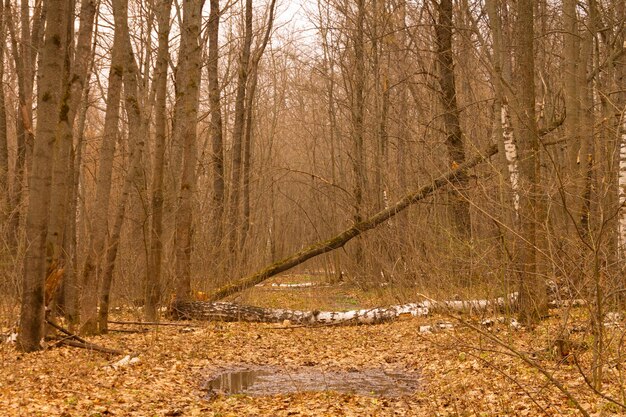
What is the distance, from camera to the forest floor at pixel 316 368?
6145 mm

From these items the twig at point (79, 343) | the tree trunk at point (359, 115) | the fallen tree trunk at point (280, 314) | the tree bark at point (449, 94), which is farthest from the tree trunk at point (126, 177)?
the tree trunk at point (359, 115)

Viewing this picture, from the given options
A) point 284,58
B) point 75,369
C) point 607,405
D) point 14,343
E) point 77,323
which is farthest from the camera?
point 284,58

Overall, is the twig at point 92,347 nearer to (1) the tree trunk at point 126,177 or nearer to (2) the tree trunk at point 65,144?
(2) the tree trunk at point 65,144

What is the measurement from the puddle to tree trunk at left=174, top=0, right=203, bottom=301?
477 centimetres

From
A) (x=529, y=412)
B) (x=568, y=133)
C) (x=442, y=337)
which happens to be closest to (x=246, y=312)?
(x=442, y=337)

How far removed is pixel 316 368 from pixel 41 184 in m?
4.44

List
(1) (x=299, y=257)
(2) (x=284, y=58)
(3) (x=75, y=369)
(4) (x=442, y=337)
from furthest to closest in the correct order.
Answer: (2) (x=284, y=58)
(1) (x=299, y=257)
(4) (x=442, y=337)
(3) (x=75, y=369)

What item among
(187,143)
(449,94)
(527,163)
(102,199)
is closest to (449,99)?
(449,94)

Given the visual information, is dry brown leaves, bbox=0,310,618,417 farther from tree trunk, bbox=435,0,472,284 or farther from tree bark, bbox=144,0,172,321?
tree trunk, bbox=435,0,472,284

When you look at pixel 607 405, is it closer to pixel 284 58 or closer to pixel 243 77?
pixel 243 77

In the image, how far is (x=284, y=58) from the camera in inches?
1412

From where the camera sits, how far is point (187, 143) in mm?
13844

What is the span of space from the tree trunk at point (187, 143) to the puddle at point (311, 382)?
4774 millimetres

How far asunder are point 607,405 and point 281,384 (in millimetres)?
3965
